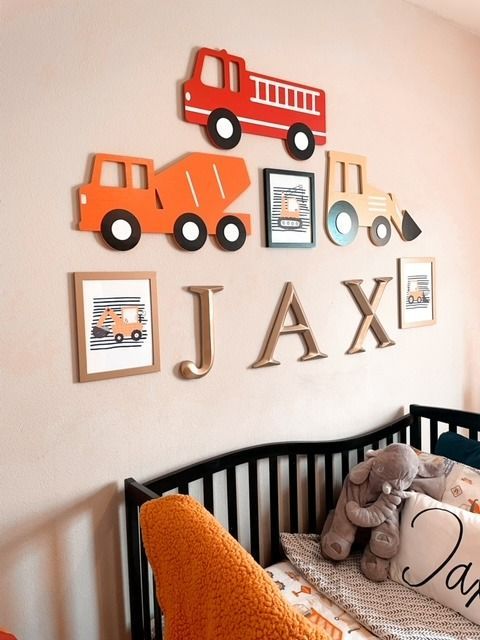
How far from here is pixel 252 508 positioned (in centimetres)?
162

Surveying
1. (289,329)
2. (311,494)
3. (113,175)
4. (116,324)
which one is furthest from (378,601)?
(113,175)

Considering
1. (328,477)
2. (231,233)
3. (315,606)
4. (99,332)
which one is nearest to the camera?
(99,332)

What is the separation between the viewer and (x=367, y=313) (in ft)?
6.27

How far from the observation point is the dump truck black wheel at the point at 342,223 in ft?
5.92

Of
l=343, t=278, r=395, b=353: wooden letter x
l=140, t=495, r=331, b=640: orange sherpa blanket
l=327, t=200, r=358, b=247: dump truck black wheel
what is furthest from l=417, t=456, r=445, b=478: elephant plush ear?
l=140, t=495, r=331, b=640: orange sherpa blanket

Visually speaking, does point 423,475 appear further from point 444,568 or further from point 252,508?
point 252,508

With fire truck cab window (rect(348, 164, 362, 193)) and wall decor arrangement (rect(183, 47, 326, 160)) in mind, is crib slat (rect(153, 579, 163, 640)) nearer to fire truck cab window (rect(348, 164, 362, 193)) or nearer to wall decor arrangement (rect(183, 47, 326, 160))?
wall decor arrangement (rect(183, 47, 326, 160))

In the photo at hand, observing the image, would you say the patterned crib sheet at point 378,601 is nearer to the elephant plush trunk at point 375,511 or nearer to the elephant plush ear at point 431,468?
the elephant plush trunk at point 375,511

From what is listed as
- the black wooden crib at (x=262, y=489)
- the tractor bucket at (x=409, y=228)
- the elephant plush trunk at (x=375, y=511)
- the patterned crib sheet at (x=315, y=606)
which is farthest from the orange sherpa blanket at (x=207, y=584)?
the tractor bucket at (x=409, y=228)

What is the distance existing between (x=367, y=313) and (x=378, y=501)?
0.68 m

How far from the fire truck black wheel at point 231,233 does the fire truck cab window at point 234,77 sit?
1.31 feet

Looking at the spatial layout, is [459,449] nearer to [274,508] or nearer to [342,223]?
[274,508]

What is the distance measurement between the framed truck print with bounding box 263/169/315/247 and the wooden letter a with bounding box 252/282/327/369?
6.3 inches

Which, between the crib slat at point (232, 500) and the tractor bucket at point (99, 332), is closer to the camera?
the tractor bucket at point (99, 332)
